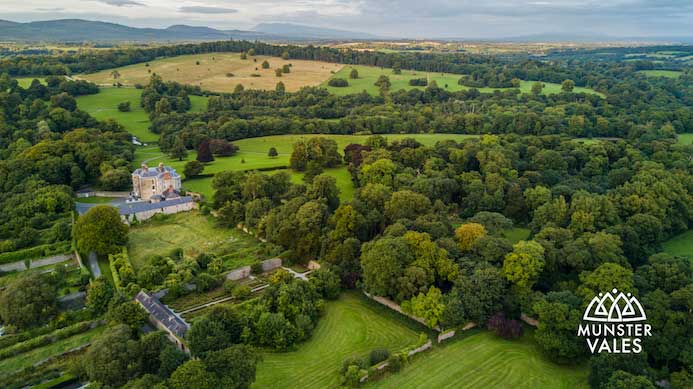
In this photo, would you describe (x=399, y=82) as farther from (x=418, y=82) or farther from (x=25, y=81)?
(x=25, y=81)

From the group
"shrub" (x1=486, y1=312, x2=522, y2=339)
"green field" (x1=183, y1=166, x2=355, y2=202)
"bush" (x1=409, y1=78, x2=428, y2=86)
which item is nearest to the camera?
"shrub" (x1=486, y1=312, x2=522, y2=339)

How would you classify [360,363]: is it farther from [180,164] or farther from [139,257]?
[180,164]

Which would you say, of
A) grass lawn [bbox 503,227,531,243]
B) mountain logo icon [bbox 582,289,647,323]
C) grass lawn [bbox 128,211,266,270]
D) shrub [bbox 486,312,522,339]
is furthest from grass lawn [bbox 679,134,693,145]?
grass lawn [bbox 128,211,266,270]

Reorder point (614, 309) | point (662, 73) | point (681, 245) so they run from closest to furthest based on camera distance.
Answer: point (614, 309)
point (681, 245)
point (662, 73)

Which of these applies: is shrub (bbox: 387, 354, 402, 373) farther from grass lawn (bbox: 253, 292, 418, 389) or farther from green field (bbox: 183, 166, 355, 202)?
green field (bbox: 183, 166, 355, 202)

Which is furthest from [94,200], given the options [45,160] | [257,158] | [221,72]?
Result: [221,72]

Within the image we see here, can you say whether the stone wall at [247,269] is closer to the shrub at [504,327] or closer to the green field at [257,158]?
the green field at [257,158]

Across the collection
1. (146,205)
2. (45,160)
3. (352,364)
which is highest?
(45,160)
